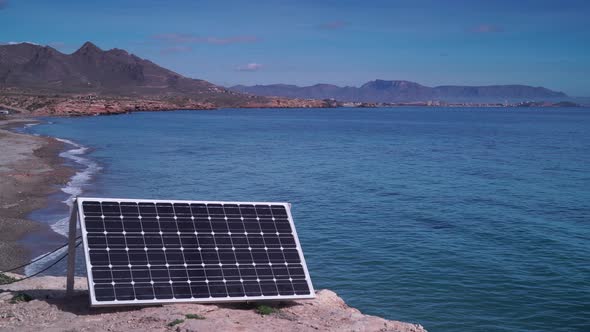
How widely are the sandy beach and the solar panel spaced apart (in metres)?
8.74

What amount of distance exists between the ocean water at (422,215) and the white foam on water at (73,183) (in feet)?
1.15

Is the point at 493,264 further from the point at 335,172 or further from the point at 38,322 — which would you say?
the point at 335,172

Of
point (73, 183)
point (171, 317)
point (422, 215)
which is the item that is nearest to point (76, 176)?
point (73, 183)

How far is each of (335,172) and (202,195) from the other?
15.2 meters

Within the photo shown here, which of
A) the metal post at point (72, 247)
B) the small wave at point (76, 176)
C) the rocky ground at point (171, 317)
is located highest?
the metal post at point (72, 247)

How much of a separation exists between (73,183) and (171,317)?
2901cm

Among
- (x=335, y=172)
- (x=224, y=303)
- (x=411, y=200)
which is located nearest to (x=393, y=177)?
(x=335, y=172)

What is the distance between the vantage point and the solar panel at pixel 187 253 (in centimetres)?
1236

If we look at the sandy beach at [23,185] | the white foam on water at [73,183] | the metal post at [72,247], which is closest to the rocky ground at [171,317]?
the metal post at [72,247]

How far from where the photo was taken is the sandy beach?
75.1 ft

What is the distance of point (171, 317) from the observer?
1196 cm

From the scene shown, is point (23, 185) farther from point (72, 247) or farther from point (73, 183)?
point (72, 247)

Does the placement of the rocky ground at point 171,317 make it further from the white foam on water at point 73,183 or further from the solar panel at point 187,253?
the white foam on water at point 73,183

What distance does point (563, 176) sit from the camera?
45.9 metres
